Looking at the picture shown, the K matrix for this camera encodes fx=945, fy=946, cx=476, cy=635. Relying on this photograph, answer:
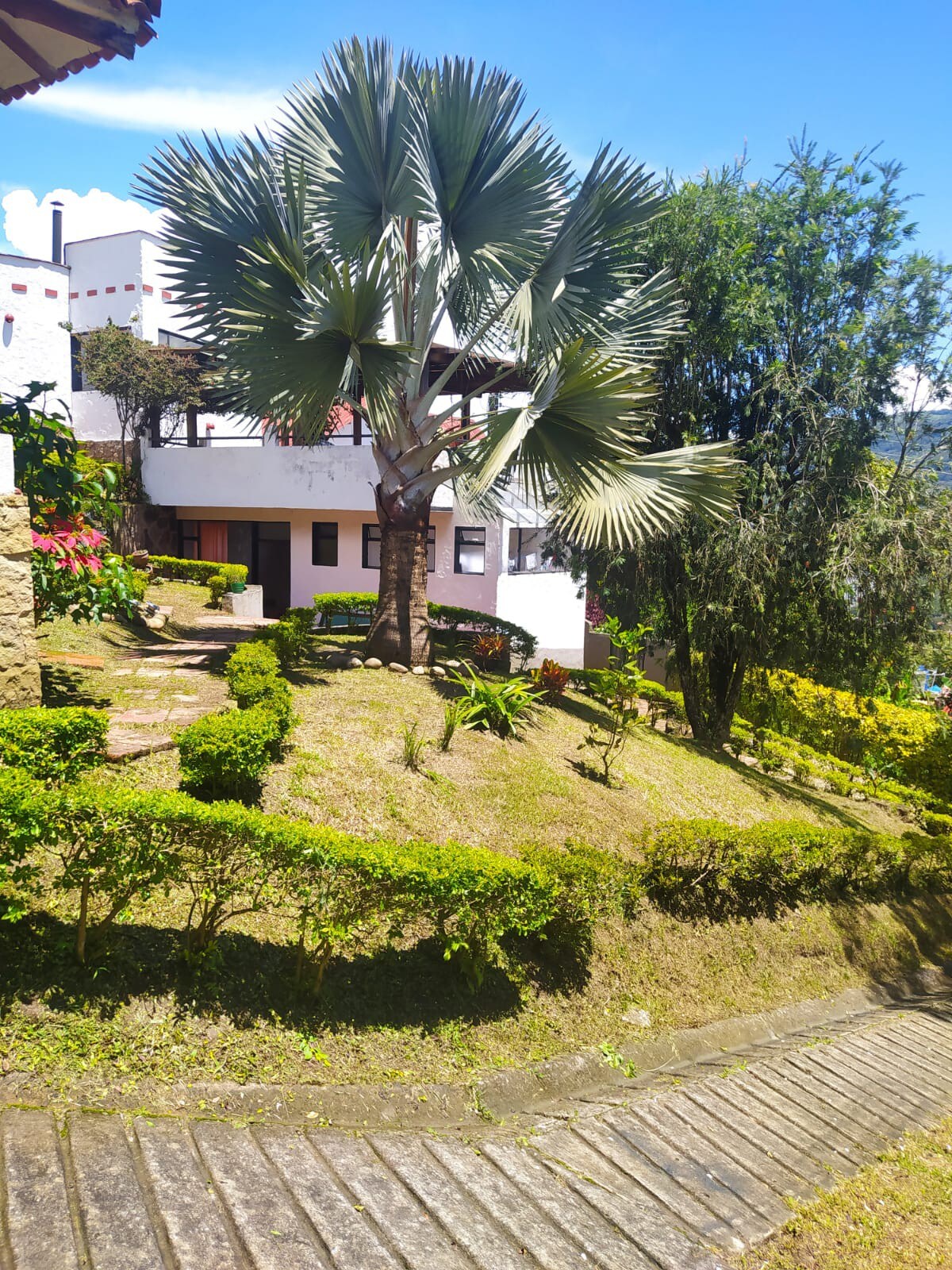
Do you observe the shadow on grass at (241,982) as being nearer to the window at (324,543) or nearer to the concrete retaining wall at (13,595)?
the concrete retaining wall at (13,595)

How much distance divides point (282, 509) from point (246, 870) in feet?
61.4

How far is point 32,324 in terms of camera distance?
42.2ft

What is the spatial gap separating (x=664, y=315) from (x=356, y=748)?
721cm

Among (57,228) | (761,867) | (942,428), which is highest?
(57,228)

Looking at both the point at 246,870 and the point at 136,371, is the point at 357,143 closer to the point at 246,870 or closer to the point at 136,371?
the point at 246,870

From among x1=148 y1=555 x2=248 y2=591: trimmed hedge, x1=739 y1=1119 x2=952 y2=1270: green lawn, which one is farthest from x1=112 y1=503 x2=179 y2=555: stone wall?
x1=739 y1=1119 x2=952 y2=1270: green lawn

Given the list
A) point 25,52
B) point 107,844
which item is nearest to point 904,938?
point 107,844

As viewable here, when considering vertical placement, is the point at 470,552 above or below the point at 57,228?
below

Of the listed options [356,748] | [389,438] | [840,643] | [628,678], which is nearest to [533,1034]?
[356,748]

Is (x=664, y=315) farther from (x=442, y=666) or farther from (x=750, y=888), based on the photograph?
(x=750, y=888)

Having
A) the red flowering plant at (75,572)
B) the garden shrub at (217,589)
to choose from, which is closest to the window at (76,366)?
the garden shrub at (217,589)

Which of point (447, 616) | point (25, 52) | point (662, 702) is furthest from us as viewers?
point (662, 702)

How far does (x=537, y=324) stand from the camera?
11.1 metres

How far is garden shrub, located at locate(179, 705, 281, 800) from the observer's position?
6.67 meters
